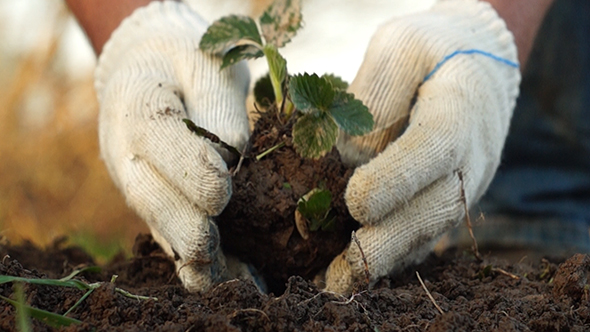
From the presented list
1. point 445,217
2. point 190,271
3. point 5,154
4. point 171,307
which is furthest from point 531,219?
point 5,154

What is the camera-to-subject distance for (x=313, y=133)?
4.51 feet

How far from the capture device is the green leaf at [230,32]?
5.12 feet

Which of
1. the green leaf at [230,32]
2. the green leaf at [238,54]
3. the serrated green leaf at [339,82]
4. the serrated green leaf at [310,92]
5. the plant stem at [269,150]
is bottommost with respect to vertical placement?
the plant stem at [269,150]

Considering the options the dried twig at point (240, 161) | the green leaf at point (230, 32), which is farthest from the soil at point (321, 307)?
the green leaf at point (230, 32)

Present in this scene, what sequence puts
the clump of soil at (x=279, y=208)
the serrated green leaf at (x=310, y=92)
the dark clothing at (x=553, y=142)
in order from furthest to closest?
the dark clothing at (x=553, y=142) < the clump of soil at (x=279, y=208) < the serrated green leaf at (x=310, y=92)

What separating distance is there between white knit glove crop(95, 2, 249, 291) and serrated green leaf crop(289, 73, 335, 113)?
0.74ft

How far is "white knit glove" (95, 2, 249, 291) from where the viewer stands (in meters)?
1.34

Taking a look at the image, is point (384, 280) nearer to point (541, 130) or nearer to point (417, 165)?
point (417, 165)

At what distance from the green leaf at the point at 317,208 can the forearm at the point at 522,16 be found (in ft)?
3.90

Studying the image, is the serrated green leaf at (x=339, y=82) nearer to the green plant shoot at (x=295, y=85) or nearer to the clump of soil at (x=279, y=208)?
the green plant shoot at (x=295, y=85)

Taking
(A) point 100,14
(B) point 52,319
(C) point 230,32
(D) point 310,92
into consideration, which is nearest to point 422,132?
(D) point 310,92

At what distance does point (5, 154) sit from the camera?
→ 626 cm

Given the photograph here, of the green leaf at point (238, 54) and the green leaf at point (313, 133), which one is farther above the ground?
the green leaf at point (238, 54)

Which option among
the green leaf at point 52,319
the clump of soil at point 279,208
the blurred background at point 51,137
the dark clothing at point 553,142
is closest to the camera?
the green leaf at point 52,319
